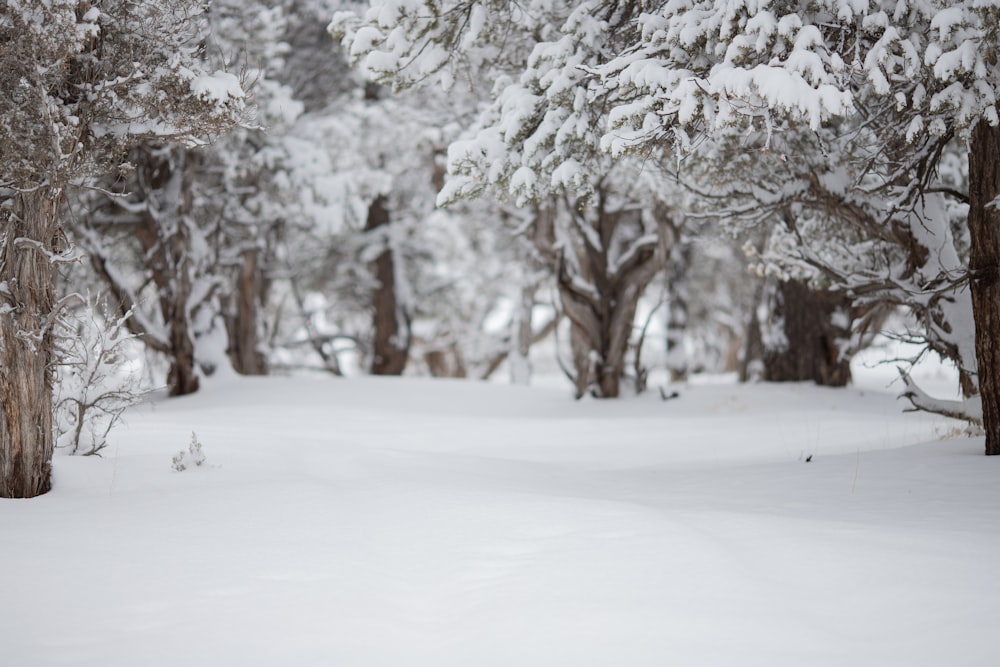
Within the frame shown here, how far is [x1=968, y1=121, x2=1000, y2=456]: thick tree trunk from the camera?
21.4ft

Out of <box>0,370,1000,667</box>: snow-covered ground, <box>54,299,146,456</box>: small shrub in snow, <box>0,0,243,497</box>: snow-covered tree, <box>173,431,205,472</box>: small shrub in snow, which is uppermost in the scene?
<box>0,0,243,497</box>: snow-covered tree

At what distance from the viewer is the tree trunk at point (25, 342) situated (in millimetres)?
5492

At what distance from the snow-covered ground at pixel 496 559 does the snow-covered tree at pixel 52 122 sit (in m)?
0.63

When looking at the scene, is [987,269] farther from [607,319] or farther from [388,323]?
[388,323]

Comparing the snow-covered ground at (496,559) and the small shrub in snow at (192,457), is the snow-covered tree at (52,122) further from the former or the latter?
the small shrub in snow at (192,457)

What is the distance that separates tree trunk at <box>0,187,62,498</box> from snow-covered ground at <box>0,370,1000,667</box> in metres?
0.27

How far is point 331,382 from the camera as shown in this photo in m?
15.1

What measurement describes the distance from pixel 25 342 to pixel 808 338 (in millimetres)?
12673

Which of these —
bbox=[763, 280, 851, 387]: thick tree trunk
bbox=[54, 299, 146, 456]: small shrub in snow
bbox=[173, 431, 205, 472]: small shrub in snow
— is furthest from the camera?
bbox=[763, 280, 851, 387]: thick tree trunk

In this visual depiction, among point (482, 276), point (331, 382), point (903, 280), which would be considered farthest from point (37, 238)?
A: point (482, 276)

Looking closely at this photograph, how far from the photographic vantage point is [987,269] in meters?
6.56

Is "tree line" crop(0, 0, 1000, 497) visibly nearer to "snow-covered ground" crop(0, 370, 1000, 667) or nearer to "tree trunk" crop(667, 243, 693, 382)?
"snow-covered ground" crop(0, 370, 1000, 667)

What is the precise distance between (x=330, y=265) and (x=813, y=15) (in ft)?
60.5

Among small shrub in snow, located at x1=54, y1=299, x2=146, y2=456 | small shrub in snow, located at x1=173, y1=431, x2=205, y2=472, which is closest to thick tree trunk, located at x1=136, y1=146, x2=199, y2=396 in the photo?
small shrub in snow, located at x1=54, y1=299, x2=146, y2=456
